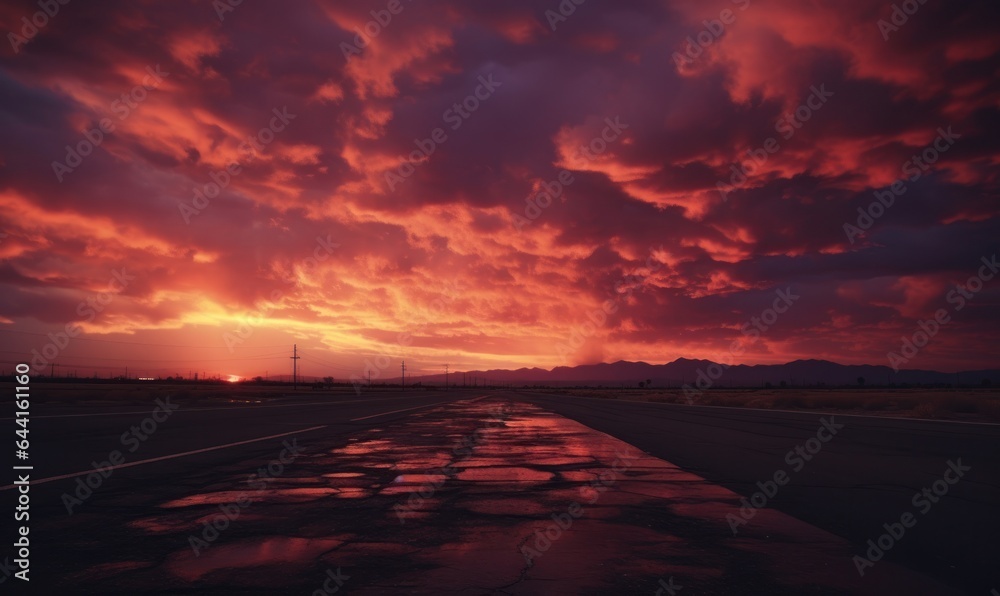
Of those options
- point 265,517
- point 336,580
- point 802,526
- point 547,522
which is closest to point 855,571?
point 802,526

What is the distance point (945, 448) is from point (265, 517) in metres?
11.9

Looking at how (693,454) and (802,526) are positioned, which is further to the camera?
(693,454)

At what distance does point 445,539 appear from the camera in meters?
4.47

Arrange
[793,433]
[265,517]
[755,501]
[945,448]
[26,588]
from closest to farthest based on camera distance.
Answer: [26,588] → [265,517] → [755,501] → [945,448] → [793,433]

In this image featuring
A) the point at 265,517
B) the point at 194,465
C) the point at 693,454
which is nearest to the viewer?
the point at 265,517

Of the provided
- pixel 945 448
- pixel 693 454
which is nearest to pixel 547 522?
pixel 693 454

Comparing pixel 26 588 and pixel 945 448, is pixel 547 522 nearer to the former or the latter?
pixel 26 588

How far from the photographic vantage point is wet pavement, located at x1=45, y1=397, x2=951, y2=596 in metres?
3.51

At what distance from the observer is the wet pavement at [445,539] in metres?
3.51

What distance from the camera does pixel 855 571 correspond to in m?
3.91

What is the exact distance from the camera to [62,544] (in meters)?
4.22

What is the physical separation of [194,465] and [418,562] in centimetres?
571

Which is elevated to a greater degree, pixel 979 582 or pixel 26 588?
pixel 26 588

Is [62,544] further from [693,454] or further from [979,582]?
[693,454]
